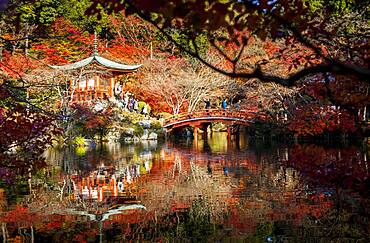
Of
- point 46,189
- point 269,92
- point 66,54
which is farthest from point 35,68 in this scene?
point 46,189

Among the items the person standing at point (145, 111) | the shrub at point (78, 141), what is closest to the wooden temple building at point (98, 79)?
the person standing at point (145, 111)

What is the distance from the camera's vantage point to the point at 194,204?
8797 millimetres

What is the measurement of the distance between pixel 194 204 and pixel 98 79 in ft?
66.4

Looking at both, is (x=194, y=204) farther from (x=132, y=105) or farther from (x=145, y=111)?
(x=132, y=105)

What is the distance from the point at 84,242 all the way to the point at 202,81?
23175 mm

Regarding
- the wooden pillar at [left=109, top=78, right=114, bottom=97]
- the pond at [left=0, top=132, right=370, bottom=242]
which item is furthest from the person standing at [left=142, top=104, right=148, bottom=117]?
the pond at [left=0, top=132, right=370, bottom=242]

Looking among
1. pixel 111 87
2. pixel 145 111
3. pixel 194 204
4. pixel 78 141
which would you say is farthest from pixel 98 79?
pixel 194 204

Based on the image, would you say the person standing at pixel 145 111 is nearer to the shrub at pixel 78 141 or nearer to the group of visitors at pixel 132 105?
the group of visitors at pixel 132 105

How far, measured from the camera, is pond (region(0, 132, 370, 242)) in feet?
21.5

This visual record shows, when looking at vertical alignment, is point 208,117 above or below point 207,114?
below

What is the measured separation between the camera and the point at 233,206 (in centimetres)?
845

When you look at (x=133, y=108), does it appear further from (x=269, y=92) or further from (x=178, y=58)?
(x=269, y=92)

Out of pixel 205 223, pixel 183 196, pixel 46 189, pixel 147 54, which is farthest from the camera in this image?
pixel 147 54

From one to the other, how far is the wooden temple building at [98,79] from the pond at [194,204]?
42.9ft
